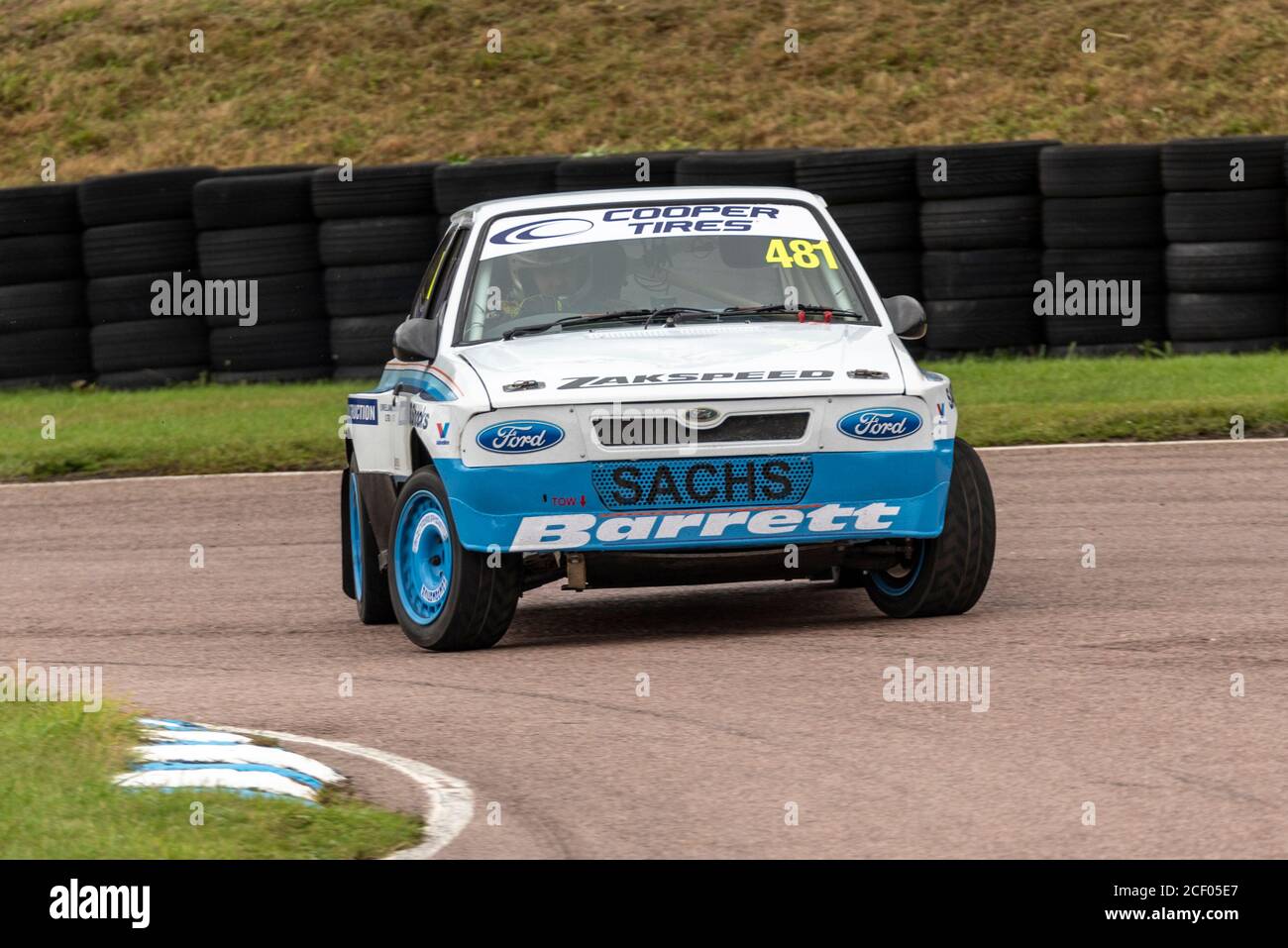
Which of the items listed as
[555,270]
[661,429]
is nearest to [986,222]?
[555,270]

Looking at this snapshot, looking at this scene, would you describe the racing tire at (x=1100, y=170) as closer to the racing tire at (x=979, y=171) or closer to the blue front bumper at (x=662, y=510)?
the racing tire at (x=979, y=171)

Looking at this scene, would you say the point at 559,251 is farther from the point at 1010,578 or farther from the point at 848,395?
the point at 1010,578

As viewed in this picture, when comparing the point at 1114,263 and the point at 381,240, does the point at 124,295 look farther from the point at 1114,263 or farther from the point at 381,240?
the point at 1114,263

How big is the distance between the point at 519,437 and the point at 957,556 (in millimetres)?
1877

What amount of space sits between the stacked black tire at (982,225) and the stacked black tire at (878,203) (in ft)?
0.39

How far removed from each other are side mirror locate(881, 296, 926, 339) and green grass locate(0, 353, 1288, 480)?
6.23 metres

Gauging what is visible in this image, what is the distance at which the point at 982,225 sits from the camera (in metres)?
18.9

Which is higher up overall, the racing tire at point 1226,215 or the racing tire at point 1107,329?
the racing tire at point 1226,215

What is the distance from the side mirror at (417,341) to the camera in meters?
9.09

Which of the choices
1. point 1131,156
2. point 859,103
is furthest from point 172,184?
point 859,103

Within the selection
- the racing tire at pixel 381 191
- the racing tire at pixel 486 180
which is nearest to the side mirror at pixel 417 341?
the racing tire at pixel 486 180

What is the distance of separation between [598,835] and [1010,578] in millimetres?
4922
